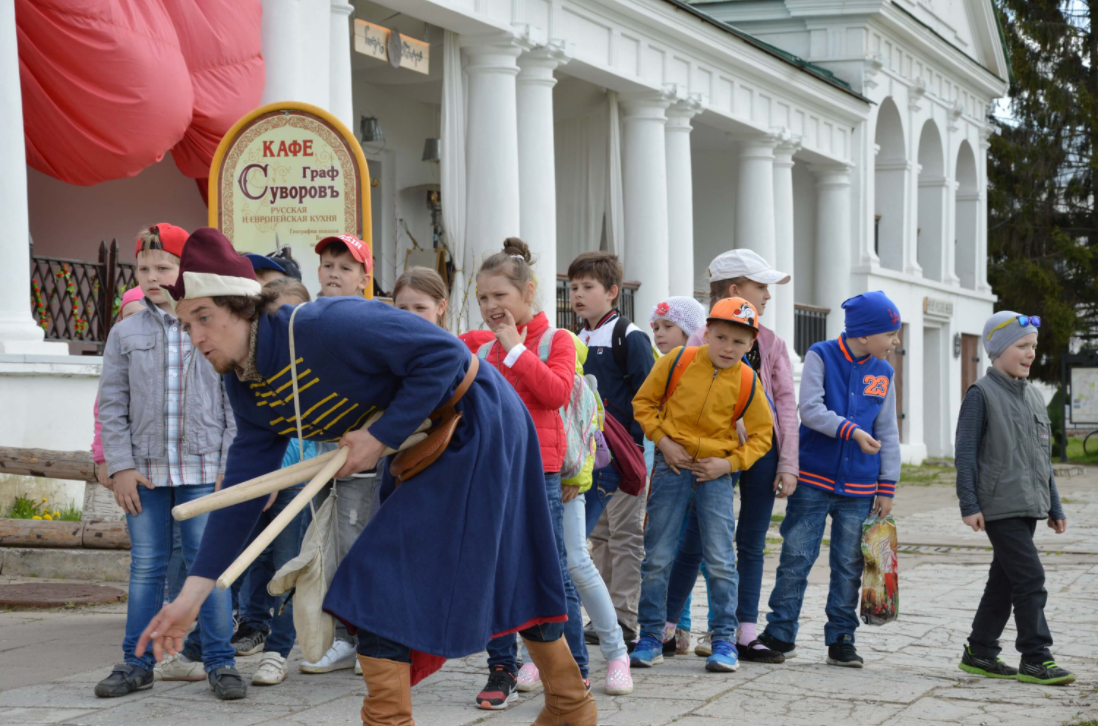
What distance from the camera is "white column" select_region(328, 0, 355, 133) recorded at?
39.5 ft

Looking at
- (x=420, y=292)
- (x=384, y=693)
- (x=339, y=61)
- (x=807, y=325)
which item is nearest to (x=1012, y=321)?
(x=420, y=292)

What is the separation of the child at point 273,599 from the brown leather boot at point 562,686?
1149mm

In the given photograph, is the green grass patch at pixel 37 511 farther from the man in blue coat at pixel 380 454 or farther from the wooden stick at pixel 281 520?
the wooden stick at pixel 281 520

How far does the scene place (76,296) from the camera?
10453mm

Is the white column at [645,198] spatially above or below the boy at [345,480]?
above

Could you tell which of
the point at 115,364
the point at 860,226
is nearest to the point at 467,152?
the point at 115,364

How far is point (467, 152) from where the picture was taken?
14180mm

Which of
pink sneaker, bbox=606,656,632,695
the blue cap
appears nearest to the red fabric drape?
the blue cap

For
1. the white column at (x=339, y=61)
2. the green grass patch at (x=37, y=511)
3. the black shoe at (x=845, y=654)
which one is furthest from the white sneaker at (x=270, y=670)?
the white column at (x=339, y=61)

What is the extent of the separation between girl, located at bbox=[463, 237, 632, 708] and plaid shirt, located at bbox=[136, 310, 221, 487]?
3.72 ft

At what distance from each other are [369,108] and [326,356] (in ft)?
44.1

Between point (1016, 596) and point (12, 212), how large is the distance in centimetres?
729

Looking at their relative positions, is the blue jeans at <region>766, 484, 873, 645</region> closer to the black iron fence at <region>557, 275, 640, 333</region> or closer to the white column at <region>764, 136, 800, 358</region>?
the black iron fence at <region>557, 275, 640, 333</region>

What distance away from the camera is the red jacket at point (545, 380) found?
14.8 ft
